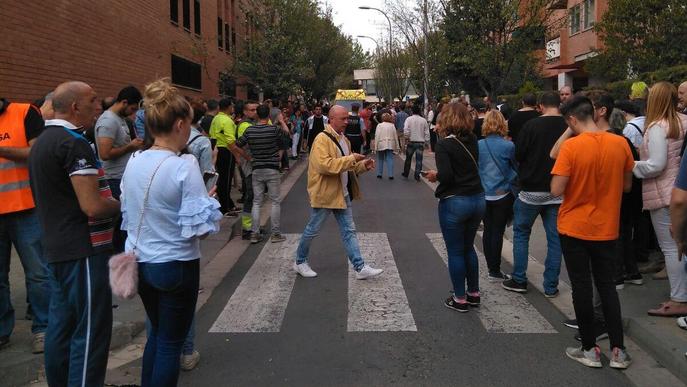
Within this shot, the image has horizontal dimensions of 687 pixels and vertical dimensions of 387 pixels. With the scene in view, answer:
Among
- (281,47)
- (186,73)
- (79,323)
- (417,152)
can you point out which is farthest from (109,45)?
(79,323)

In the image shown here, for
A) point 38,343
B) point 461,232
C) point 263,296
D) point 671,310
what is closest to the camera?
point 38,343

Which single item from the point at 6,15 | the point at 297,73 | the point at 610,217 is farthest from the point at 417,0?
the point at 610,217

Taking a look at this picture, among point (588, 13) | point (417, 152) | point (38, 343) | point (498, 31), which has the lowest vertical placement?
point (38, 343)

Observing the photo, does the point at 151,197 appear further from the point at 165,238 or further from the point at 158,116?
the point at 158,116

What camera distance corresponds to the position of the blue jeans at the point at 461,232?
5348 millimetres

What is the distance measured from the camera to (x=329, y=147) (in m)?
6.28

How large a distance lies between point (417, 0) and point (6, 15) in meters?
20.2

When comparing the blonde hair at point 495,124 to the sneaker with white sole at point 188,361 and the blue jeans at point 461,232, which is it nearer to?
the blue jeans at point 461,232

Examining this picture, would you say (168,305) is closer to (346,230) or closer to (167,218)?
(167,218)

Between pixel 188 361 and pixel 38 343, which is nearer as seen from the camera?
pixel 188 361

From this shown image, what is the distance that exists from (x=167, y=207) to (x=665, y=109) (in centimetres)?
405

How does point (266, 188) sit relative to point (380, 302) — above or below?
above

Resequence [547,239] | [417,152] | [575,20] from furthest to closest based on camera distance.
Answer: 1. [575,20]
2. [417,152]
3. [547,239]

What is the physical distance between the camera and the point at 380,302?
5.78 metres
